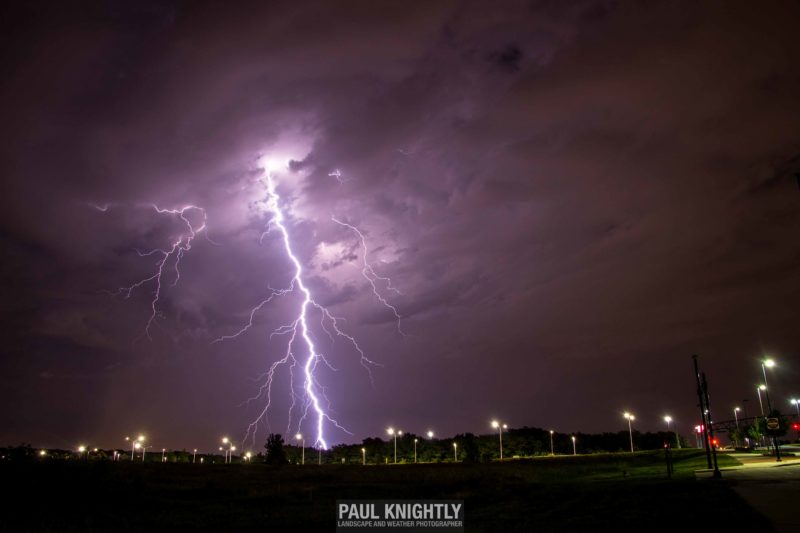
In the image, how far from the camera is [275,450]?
6362 cm

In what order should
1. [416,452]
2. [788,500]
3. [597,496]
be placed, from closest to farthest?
1. [788,500]
2. [597,496]
3. [416,452]

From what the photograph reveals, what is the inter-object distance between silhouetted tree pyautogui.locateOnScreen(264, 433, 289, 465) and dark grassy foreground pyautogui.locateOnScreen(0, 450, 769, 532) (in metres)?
29.9

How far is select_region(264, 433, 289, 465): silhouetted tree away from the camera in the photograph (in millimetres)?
63062

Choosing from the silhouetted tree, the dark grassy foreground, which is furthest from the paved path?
the silhouetted tree

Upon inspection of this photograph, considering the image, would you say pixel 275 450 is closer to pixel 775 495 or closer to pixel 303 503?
pixel 303 503

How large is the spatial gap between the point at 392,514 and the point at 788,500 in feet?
33.9

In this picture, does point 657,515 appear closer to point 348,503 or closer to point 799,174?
point 799,174

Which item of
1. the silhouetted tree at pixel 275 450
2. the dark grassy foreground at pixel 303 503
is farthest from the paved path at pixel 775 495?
the silhouetted tree at pixel 275 450

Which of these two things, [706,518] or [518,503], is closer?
[706,518]

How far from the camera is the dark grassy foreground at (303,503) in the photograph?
1257cm

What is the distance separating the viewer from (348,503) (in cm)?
2097

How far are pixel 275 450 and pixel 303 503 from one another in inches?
1686

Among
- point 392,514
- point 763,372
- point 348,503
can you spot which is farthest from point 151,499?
point 763,372

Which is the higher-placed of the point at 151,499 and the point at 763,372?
the point at 763,372
